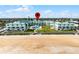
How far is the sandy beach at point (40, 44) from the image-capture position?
6.14ft

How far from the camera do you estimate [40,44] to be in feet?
6.19

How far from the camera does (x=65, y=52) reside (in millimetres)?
1870

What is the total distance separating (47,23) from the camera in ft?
6.36

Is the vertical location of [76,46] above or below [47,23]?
below

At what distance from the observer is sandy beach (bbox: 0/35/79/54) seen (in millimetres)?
1871
